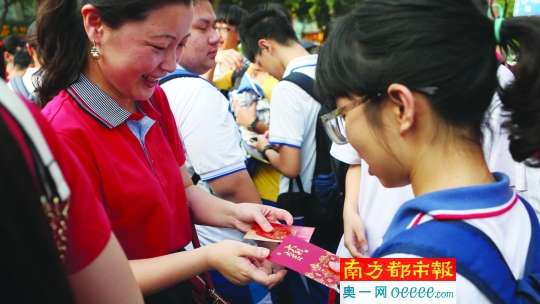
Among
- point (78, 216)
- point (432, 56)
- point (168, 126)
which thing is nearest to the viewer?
point (78, 216)

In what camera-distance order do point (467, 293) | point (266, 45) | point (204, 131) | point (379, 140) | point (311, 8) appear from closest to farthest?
1. point (467, 293)
2. point (379, 140)
3. point (204, 131)
4. point (266, 45)
5. point (311, 8)

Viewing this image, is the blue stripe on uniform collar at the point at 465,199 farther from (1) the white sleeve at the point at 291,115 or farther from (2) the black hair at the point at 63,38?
(1) the white sleeve at the point at 291,115

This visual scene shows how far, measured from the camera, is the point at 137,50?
1662 mm

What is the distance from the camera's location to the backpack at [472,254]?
42.8 inches

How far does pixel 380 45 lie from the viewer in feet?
4.17

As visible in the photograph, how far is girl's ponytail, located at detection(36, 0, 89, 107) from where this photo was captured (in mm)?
1673

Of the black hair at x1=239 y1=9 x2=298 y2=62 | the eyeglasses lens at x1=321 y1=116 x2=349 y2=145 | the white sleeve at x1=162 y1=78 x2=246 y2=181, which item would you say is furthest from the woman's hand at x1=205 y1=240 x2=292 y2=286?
the black hair at x1=239 y1=9 x2=298 y2=62

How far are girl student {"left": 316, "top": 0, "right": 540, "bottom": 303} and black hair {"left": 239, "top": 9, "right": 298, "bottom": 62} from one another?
2.71 meters

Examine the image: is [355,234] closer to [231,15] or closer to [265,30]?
[265,30]

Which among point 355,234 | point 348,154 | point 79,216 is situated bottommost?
point 355,234

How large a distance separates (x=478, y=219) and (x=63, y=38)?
1497mm

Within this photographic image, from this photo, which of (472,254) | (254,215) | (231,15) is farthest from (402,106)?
(231,15)

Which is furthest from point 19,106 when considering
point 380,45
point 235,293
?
point 235,293

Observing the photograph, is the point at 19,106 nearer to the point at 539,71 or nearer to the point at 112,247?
the point at 112,247
